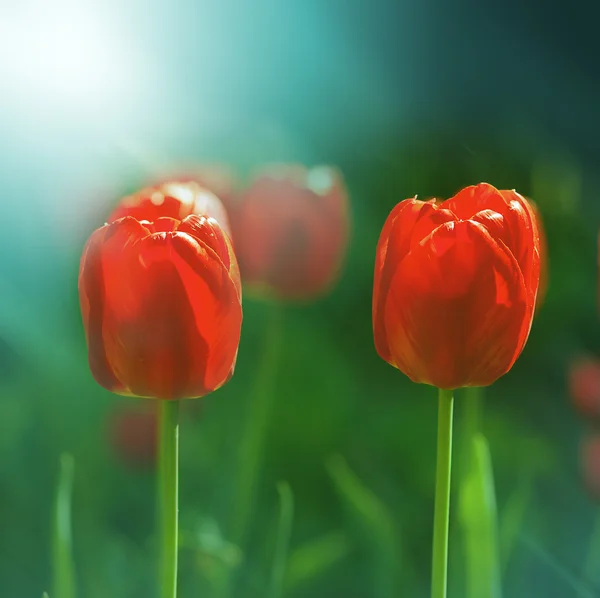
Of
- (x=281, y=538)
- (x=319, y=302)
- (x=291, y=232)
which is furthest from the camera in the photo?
(x=319, y=302)

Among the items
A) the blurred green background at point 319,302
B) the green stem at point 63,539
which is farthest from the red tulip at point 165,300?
the blurred green background at point 319,302

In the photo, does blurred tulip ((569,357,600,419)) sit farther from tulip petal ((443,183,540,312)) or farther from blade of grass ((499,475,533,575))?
tulip petal ((443,183,540,312))

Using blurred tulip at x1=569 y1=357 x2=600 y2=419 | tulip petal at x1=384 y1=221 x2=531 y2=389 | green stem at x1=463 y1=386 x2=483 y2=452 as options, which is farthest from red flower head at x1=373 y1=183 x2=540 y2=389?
blurred tulip at x1=569 y1=357 x2=600 y2=419

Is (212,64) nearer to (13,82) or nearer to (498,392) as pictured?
(13,82)

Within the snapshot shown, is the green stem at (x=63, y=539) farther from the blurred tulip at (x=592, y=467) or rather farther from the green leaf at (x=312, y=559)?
→ the blurred tulip at (x=592, y=467)

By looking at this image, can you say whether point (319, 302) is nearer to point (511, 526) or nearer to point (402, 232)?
point (511, 526)

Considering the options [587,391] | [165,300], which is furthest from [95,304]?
[587,391]
